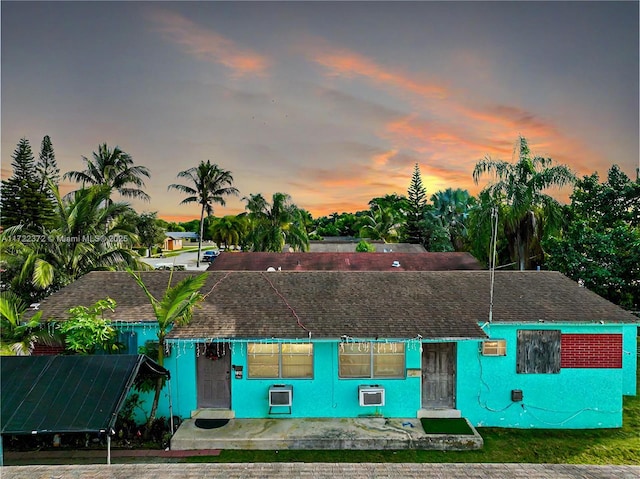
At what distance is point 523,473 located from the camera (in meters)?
5.55

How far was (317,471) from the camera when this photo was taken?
5.61 m

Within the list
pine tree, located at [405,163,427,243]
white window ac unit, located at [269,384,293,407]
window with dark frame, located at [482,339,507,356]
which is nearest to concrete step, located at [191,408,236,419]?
white window ac unit, located at [269,384,293,407]

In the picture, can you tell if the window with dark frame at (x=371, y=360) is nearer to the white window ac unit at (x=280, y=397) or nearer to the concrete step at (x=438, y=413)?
the concrete step at (x=438, y=413)

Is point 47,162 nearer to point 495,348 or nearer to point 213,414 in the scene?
point 213,414

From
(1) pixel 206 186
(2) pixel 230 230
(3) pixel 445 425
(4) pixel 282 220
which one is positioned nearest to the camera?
(3) pixel 445 425

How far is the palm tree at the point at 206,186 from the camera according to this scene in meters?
36.6

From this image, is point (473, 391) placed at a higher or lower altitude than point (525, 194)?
lower

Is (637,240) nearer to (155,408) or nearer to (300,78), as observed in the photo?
→ (300,78)

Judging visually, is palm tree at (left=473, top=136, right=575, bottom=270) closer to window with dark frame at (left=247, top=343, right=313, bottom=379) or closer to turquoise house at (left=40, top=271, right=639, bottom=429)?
turquoise house at (left=40, top=271, right=639, bottom=429)

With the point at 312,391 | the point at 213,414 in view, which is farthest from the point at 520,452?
the point at 213,414

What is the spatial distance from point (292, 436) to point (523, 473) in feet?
15.3

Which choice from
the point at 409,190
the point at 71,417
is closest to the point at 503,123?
the point at 71,417

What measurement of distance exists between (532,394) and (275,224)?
73.7ft

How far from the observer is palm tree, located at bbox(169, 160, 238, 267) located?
3662cm
